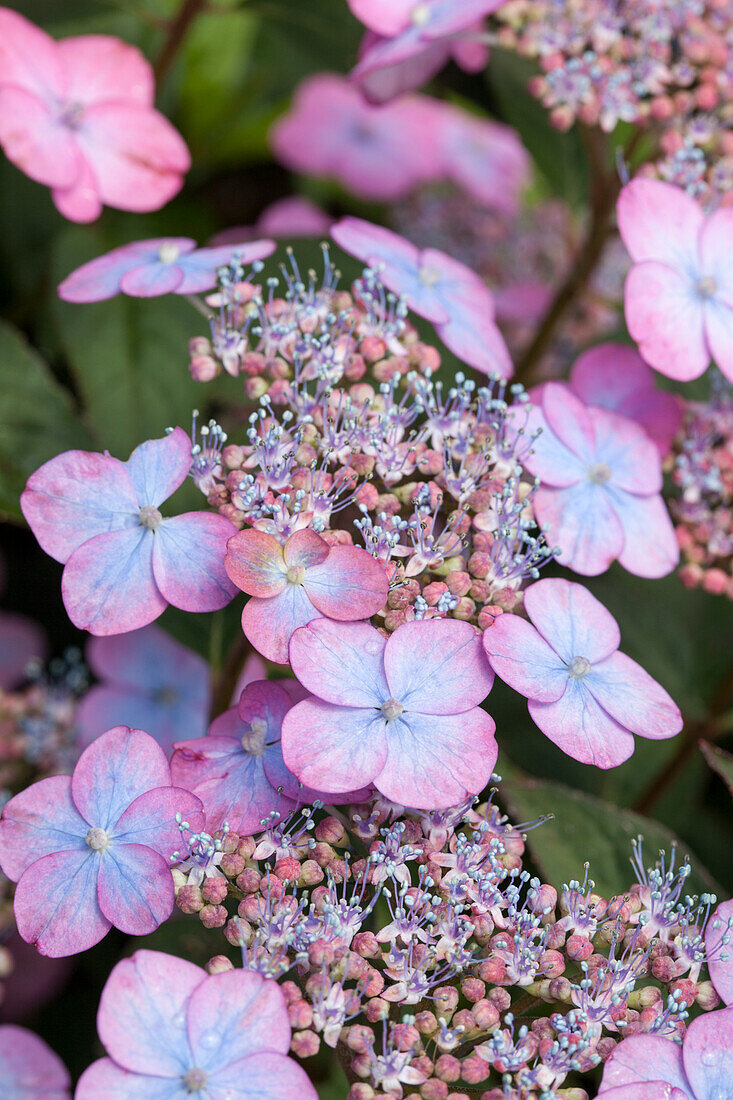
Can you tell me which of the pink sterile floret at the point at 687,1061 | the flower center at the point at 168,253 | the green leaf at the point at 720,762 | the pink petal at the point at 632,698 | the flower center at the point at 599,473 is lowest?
the green leaf at the point at 720,762

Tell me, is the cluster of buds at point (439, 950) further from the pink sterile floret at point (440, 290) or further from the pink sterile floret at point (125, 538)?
the pink sterile floret at point (440, 290)

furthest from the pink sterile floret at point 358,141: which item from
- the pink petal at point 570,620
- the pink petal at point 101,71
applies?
the pink petal at point 570,620

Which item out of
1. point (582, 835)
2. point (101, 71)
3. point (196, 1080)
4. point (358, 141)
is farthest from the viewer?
point (358, 141)

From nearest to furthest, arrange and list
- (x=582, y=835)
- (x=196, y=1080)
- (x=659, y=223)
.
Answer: (x=196, y=1080) → (x=582, y=835) → (x=659, y=223)

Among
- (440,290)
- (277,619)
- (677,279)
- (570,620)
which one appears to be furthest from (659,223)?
(277,619)

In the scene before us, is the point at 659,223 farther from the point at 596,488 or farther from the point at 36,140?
the point at 36,140

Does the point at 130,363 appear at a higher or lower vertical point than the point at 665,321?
lower

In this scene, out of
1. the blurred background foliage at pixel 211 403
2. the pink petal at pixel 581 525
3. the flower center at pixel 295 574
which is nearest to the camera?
the flower center at pixel 295 574

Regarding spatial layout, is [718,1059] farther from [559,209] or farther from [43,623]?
[559,209]
